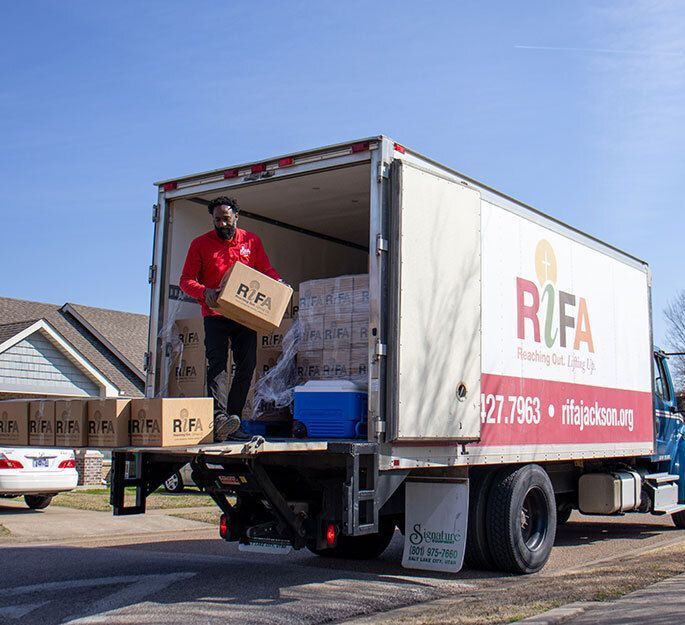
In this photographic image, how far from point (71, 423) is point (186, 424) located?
90 centimetres

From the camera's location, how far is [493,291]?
781 centimetres

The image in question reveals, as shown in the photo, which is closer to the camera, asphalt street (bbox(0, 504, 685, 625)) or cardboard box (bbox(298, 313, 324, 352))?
asphalt street (bbox(0, 504, 685, 625))

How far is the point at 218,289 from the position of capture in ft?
23.6

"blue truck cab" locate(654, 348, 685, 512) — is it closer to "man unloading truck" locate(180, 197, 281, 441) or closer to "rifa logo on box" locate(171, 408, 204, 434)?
"man unloading truck" locate(180, 197, 281, 441)

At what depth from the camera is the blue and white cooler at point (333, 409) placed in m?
6.70

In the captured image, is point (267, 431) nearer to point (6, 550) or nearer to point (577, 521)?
point (6, 550)

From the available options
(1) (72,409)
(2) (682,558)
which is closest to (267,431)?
(1) (72,409)

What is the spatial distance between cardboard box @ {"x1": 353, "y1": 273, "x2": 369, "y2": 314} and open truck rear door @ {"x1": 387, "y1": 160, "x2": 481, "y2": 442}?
608 mm

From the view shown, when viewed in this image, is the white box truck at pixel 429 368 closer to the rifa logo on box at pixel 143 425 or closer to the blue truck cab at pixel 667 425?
the rifa logo on box at pixel 143 425

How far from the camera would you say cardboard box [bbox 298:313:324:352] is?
758cm

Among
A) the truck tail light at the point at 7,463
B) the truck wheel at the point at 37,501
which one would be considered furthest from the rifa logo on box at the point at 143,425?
the truck wheel at the point at 37,501

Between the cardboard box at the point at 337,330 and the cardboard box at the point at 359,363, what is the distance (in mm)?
99

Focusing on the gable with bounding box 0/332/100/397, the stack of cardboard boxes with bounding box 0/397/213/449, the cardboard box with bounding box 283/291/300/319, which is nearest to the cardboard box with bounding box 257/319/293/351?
the cardboard box with bounding box 283/291/300/319

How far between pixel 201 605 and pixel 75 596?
3.44 feet
